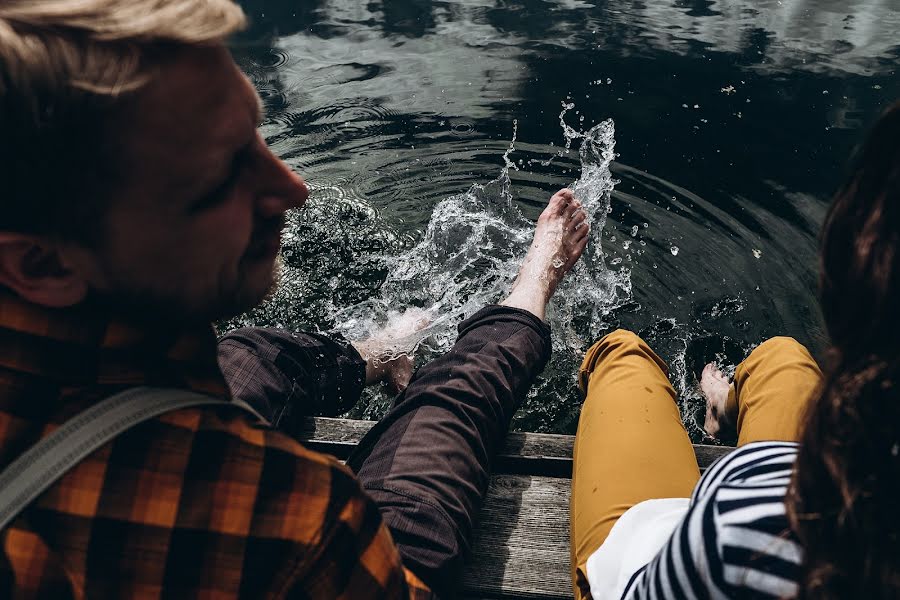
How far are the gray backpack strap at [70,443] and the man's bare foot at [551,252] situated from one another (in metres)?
2.03

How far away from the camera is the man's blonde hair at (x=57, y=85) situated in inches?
34.8

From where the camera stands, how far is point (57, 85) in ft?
2.93

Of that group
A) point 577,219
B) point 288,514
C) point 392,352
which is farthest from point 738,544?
point 577,219

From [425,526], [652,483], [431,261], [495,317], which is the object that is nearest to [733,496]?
[652,483]

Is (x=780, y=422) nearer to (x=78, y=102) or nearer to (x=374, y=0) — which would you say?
(x=78, y=102)

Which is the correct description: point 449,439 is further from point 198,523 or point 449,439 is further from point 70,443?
point 70,443

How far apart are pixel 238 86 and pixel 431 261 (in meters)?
2.44

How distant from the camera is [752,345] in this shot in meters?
3.08

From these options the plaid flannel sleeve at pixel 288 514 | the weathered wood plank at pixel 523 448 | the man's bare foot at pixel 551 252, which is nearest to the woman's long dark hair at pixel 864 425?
the plaid flannel sleeve at pixel 288 514

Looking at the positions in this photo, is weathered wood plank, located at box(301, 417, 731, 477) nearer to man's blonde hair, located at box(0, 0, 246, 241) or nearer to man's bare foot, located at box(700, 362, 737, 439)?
man's bare foot, located at box(700, 362, 737, 439)

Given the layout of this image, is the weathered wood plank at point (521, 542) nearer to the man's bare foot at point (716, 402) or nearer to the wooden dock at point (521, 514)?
the wooden dock at point (521, 514)

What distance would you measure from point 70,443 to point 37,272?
268mm

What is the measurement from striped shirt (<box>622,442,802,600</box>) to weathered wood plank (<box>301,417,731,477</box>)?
3.71 feet

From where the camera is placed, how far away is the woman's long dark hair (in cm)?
84
